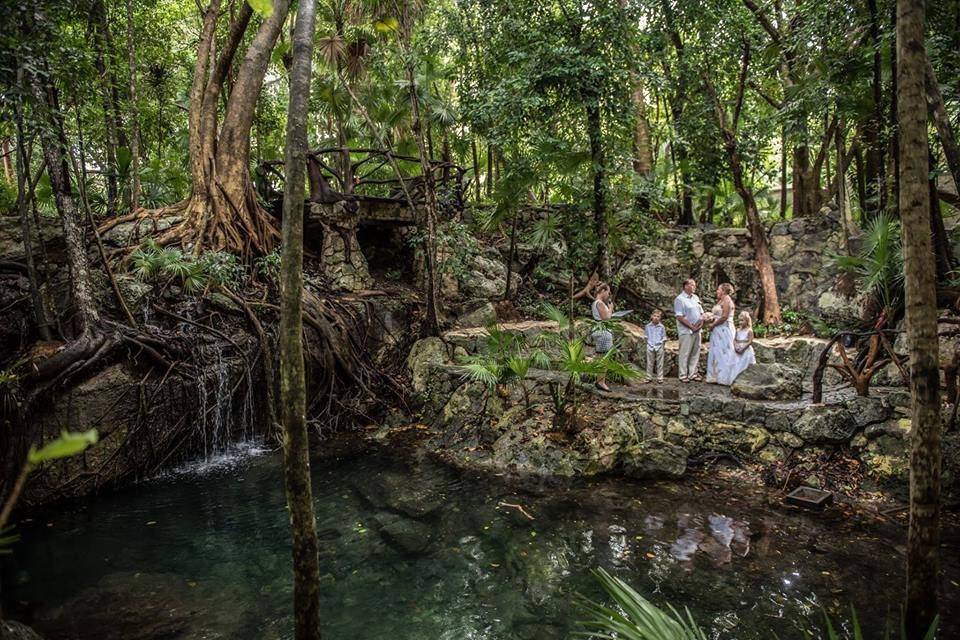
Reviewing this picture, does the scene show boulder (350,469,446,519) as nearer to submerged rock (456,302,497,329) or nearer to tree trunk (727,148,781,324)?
submerged rock (456,302,497,329)

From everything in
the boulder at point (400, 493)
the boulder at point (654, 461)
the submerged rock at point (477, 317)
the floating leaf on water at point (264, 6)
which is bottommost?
the boulder at point (400, 493)

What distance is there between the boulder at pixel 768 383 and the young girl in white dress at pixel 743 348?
1.74ft

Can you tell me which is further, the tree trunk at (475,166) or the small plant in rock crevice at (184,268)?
the tree trunk at (475,166)

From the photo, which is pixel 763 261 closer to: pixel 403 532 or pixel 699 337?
pixel 699 337

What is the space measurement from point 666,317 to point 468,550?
30.0 feet

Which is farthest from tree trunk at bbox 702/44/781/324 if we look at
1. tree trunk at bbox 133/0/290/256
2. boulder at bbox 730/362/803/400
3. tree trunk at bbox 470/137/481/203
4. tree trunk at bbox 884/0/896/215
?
tree trunk at bbox 133/0/290/256

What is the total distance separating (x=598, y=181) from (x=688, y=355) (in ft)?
12.9

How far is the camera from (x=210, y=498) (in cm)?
735

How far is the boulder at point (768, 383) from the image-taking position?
8.12m

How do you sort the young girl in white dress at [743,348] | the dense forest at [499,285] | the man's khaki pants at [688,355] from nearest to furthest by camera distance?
the dense forest at [499,285] → the young girl in white dress at [743,348] → the man's khaki pants at [688,355]

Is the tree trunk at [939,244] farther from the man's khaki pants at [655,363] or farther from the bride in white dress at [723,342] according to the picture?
the man's khaki pants at [655,363]

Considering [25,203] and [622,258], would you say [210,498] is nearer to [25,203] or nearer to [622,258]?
[25,203]

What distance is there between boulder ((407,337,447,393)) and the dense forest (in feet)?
0.20

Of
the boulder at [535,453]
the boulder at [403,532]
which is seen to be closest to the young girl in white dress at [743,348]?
the boulder at [535,453]
